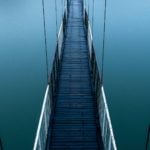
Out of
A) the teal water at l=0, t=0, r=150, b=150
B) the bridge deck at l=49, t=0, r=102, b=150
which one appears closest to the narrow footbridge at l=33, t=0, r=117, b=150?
the bridge deck at l=49, t=0, r=102, b=150

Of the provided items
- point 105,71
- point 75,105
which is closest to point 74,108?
point 75,105

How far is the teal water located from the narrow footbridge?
3211 millimetres

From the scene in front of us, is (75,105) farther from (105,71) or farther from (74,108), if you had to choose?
(105,71)

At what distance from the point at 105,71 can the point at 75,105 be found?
9.09 meters

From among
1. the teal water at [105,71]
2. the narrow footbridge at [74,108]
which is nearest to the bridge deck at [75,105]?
the narrow footbridge at [74,108]

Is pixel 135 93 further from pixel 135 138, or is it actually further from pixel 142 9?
pixel 142 9

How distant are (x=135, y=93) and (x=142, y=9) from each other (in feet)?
64.2

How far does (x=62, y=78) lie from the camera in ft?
41.5

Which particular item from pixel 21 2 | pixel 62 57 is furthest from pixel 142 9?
pixel 62 57

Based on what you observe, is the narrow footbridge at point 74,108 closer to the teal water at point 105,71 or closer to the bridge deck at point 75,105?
the bridge deck at point 75,105

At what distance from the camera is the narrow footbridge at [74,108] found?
8734 millimetres

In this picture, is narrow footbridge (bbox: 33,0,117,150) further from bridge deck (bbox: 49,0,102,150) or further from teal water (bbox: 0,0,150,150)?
teal water (bbox: 0,0,150,150)

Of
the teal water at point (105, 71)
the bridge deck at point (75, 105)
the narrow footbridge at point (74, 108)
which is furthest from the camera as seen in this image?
the teal water at point (105, 71)

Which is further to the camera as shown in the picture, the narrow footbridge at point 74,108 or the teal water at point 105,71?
the teal water at point 105,71
